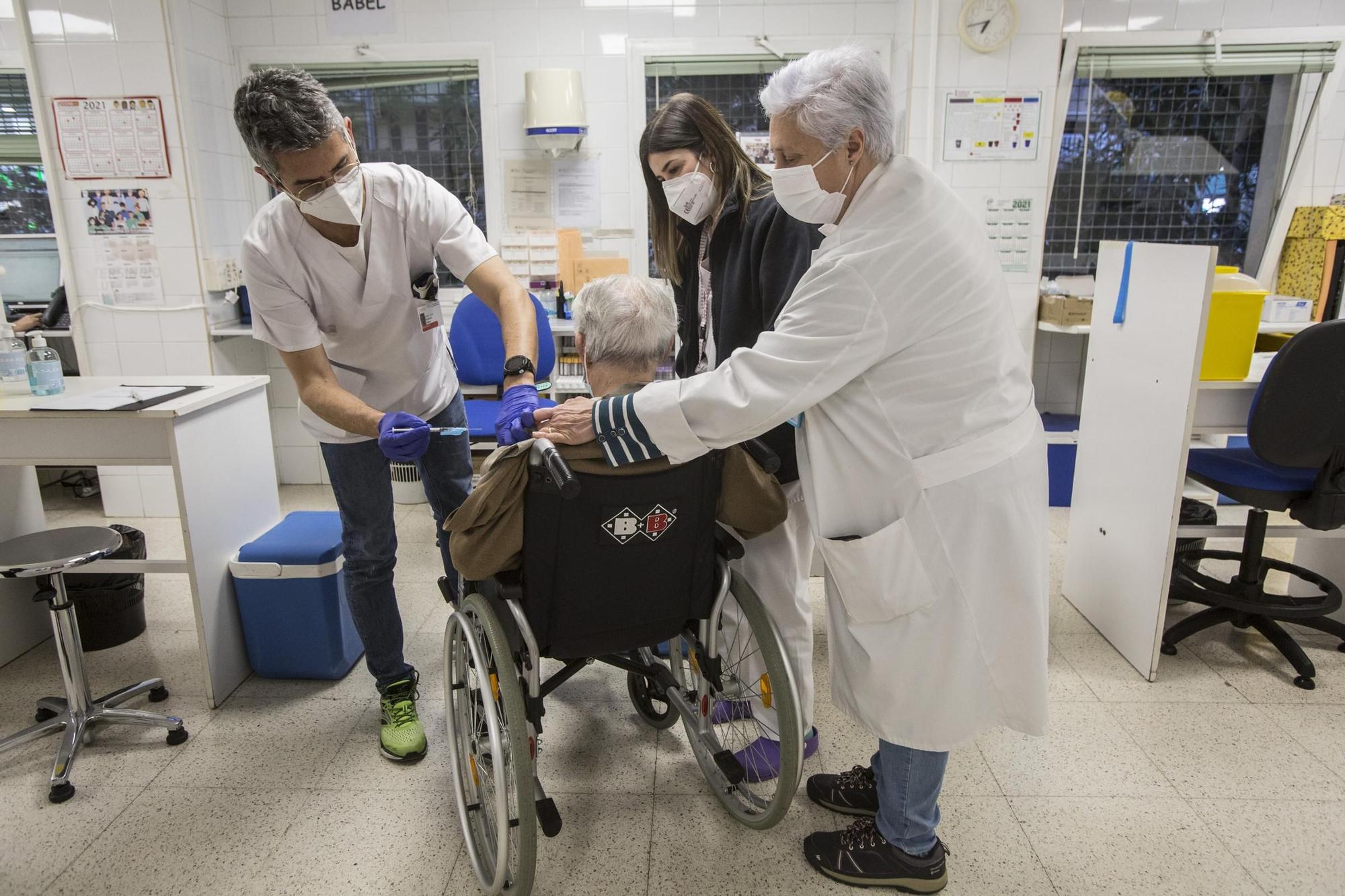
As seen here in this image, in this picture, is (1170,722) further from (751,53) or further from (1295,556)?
(751,53)

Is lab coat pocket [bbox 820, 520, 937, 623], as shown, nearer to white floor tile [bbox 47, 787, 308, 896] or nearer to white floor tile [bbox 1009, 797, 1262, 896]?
white floor tile [bbox 1009, 797, 1262, 896]

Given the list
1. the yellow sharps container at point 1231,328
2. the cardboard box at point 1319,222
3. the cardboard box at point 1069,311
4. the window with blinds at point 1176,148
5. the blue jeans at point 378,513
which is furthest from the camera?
the window with blinds at point 1176,148

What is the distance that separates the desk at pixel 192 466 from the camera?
2.20m

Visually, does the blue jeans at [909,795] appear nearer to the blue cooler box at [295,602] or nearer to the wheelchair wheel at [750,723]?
the wheelchair wheel at [750,723]

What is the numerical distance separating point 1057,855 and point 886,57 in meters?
3.34

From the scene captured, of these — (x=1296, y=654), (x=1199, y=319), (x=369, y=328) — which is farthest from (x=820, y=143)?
(x=1296, y=654)

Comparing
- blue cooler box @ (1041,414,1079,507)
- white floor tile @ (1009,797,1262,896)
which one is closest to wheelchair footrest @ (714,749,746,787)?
white floor tile @ (1009,797,1262,896)

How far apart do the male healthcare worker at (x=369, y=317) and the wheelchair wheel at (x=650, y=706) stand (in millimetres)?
560

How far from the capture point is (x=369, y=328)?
2.00 meters

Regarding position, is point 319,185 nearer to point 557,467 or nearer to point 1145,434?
point 557,467

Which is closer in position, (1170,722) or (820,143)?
(820,143)

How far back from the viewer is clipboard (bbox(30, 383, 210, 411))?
2115 mm

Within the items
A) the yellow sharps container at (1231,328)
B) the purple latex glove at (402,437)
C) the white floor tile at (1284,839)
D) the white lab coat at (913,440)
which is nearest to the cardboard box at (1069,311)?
the yellow sharps container at (1231,328)

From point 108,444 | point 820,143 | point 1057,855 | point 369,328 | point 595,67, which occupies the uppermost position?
point 595,67
